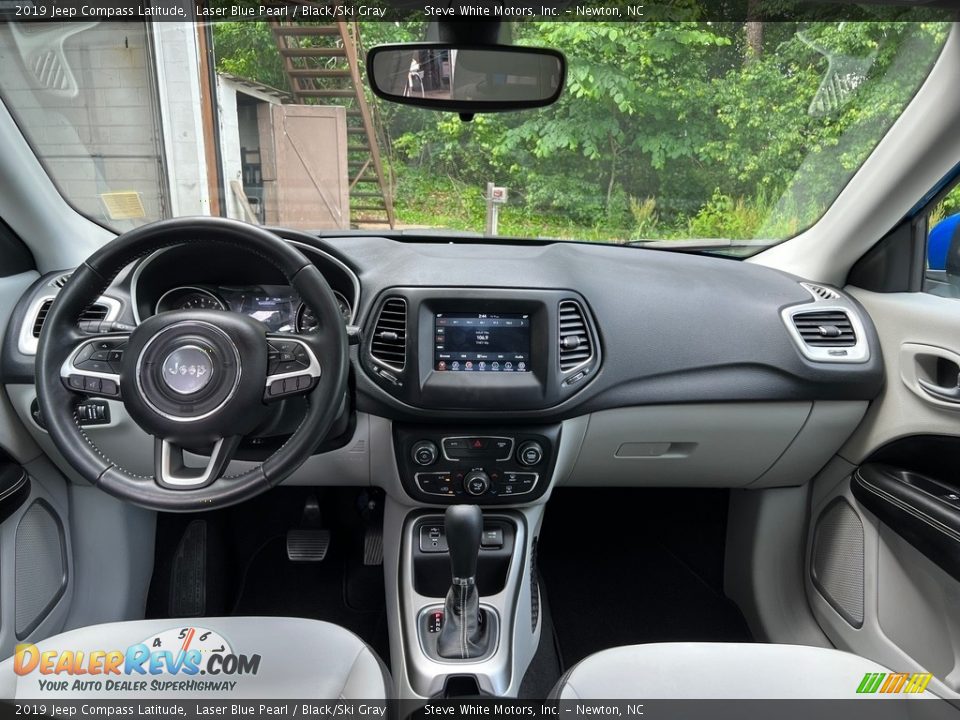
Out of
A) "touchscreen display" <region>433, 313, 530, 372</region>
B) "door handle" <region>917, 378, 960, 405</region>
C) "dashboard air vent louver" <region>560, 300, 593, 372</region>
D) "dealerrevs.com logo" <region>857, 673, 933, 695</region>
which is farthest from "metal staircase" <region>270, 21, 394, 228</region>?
"dealerrevs.com logo" <region>857, 673, 933, 695</region>

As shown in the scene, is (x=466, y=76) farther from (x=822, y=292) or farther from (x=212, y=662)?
(x=212, y=662)

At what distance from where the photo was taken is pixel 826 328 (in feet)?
7.29

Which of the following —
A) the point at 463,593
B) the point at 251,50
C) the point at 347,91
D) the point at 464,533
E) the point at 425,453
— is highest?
the point at 251,50

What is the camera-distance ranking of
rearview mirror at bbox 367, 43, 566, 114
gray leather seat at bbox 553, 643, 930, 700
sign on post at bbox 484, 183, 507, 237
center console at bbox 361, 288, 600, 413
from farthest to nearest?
sign on post at bbox 484, 183, 507, 237 < center console at bbox 361, 288, 600, 413 < rearview mirror at bbox 367, 43, 566, 114 < gray leather seat at bbox 553, 643, 930, 700

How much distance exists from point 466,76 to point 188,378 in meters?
1.03

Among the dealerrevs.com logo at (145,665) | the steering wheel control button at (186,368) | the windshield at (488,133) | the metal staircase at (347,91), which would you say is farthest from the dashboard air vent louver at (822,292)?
the dealerrevs.com logo at (145,665)

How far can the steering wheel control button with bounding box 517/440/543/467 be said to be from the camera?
6.90ft

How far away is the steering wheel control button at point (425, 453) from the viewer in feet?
6.89

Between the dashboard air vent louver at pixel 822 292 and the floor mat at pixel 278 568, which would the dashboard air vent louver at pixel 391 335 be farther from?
the dashboard air vent louver at pixel 822 292

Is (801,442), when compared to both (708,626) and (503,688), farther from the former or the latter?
(503,688)

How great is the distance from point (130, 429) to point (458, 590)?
1137 millimetres

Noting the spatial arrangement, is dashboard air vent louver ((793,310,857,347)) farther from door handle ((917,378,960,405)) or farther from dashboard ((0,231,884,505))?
door handle ((917,378,960,405))

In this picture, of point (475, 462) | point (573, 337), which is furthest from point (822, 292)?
point (475, 462)

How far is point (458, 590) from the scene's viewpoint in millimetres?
2021
